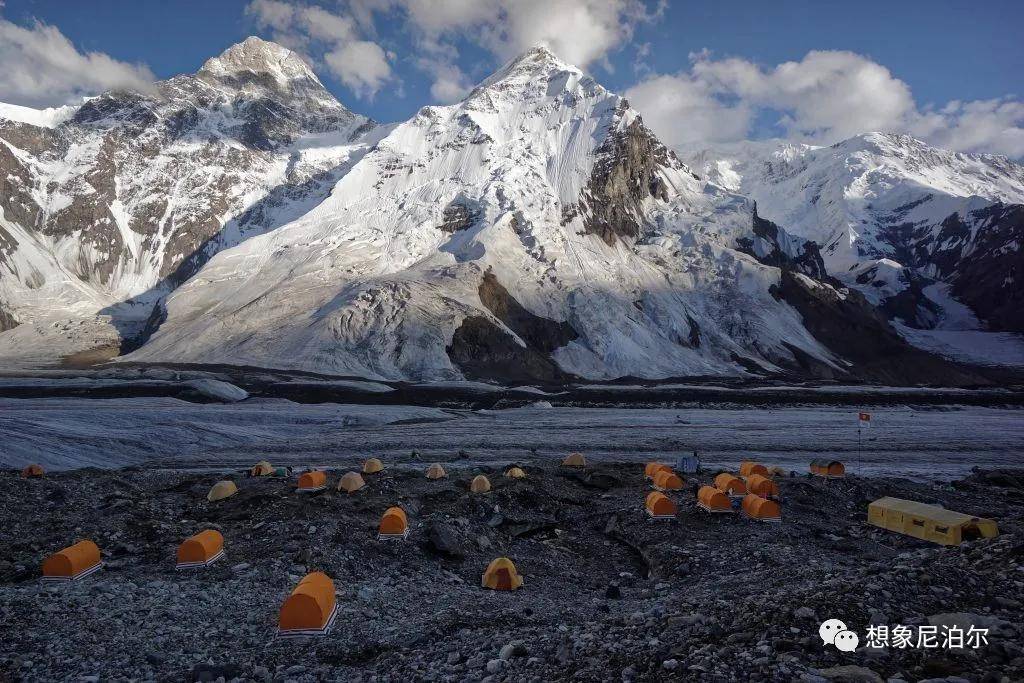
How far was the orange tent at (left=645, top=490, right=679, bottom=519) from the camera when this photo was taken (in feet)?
74.6

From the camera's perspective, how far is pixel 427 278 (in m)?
99.3

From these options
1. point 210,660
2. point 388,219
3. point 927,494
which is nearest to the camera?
point 210,660

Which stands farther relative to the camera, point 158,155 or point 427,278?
point 158,155

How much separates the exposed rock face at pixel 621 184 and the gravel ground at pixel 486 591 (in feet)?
325

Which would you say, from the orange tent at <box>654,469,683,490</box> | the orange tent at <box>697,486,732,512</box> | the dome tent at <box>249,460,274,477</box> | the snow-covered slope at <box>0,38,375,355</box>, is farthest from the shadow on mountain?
the orange tent at <box>697,486,732,512</box>

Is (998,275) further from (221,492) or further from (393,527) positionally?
(221,492)

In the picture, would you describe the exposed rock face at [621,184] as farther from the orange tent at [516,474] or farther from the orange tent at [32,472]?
the orange tent at [32,472]

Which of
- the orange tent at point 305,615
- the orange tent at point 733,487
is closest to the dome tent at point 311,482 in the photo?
the orange tent at point 305,615

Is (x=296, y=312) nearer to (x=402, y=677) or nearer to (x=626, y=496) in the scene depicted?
(x=626, y=496)

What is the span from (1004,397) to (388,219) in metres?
99.7

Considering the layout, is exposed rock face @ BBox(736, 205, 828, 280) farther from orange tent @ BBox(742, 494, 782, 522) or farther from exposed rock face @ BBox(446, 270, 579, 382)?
orange tent @ BBox(742, 494, 782, 522)

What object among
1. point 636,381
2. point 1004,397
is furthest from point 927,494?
point 1004,397

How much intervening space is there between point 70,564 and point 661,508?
Answer: 57.2ft

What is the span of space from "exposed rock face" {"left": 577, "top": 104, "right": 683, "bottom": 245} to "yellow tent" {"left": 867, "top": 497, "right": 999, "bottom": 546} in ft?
332
